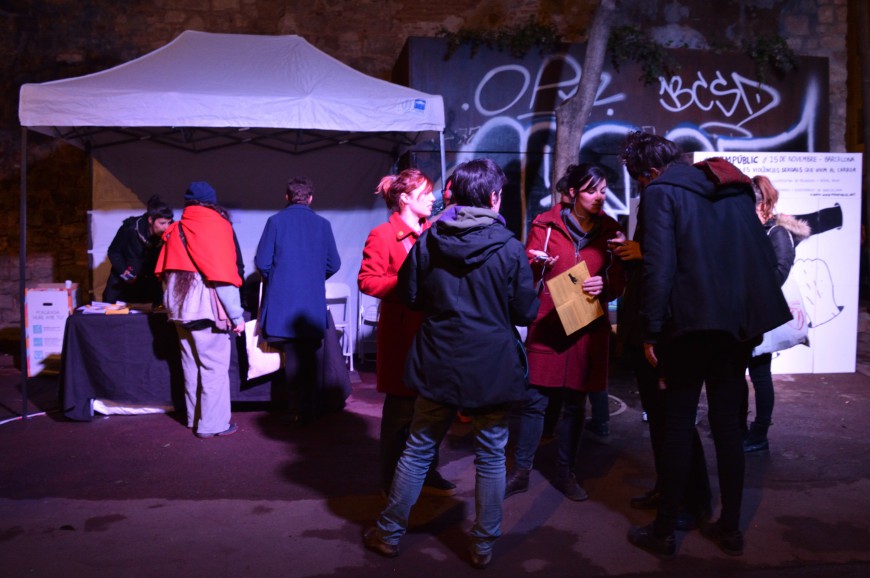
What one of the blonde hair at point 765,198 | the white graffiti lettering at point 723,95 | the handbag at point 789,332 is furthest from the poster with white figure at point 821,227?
the blonde hair at point 765,198

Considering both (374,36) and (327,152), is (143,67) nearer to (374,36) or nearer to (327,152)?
(327,152)

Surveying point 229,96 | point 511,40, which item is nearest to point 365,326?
point 229,96

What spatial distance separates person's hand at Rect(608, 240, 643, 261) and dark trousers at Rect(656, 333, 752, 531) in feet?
1.60

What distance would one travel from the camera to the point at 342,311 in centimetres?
784

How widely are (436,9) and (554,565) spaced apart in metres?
7.13

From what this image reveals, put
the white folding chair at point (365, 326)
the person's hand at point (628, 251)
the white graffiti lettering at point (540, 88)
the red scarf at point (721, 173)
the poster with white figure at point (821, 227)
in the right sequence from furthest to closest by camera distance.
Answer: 1. the white graffiti lettering at point (540, 88)
2. the white folding chair at point (365, 326)
3. the poster with white figure at point (821, 227)
4. the person's hand at point (628, 251)
5. the red scarf at point (721, 173)

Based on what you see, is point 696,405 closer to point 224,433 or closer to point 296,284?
point 296,284

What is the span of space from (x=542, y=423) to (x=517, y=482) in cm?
35

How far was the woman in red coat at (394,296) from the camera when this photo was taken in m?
3.55

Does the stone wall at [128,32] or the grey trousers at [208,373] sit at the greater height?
the stone wall at [128,32]

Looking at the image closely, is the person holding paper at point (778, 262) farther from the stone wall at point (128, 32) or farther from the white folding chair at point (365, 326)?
the stone wall at point (128, 32)

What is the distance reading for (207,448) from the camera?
192 inches

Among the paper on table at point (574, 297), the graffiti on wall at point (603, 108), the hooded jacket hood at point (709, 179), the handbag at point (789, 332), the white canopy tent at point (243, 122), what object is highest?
the graffiti on wall at point (603, 108)

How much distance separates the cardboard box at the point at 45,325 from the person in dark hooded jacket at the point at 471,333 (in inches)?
209
